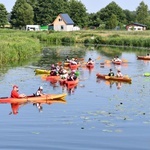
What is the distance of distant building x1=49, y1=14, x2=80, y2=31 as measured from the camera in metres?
114

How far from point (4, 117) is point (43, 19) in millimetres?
93287

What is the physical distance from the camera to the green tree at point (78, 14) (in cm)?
11606

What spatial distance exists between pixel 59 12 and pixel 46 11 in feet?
13.8

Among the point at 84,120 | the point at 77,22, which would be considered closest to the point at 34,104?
the point at 84,120

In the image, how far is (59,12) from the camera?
117812 mm

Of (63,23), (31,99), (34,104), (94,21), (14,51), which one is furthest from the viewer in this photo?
(94,21)

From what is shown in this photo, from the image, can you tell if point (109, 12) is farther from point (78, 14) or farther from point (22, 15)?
point (22, 15)

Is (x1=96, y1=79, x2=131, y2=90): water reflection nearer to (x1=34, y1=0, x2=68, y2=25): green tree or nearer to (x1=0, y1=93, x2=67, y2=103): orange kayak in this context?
(x1=0, y1=93, x2=67, y2=103): orange kayak

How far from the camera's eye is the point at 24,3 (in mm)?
113188

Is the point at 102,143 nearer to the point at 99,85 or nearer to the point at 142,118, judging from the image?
the point at 142,118

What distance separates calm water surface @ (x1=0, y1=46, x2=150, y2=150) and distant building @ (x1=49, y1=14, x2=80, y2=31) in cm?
7867

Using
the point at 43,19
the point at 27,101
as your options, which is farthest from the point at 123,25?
the point at 27,101

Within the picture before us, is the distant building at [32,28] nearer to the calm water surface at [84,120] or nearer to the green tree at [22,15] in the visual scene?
A: the green tree at [22,15]

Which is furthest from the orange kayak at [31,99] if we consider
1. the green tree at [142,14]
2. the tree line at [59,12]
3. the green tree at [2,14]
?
the green tree at [142,14]
